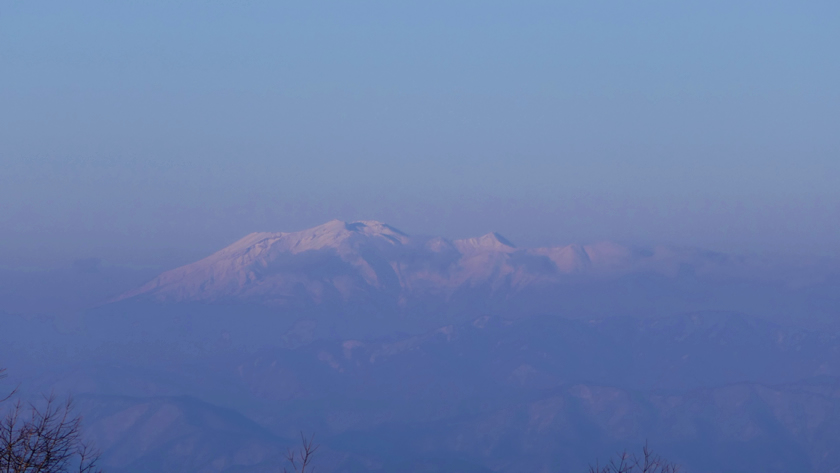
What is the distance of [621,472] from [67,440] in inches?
674

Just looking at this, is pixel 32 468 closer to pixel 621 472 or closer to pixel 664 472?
pixel 621 472

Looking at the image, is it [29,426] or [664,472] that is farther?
[664,472]

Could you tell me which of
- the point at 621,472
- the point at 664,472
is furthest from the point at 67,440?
the point at 664,472

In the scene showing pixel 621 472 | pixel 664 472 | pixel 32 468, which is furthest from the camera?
pixel 664 472

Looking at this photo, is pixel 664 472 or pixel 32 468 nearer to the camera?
pixel 32 468

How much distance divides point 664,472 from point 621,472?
7.05 meters

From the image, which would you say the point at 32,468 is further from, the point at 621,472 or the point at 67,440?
the point at 621,472

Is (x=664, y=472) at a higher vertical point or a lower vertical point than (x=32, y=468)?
lower

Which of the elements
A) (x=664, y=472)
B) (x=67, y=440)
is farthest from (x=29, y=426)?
(x=664, y=472)

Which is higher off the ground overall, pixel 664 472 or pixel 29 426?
pixel 29 426

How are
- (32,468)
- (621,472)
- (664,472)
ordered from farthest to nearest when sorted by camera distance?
1. (664,472)
2. (621,472)
3. (32,468)

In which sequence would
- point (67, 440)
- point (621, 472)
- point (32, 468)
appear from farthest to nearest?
point (621, 472) → point (67, 440) → point (32, 468)

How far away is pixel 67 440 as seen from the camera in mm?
23500

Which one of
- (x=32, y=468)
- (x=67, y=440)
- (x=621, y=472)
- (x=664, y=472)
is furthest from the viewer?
(x=664, y=472)
